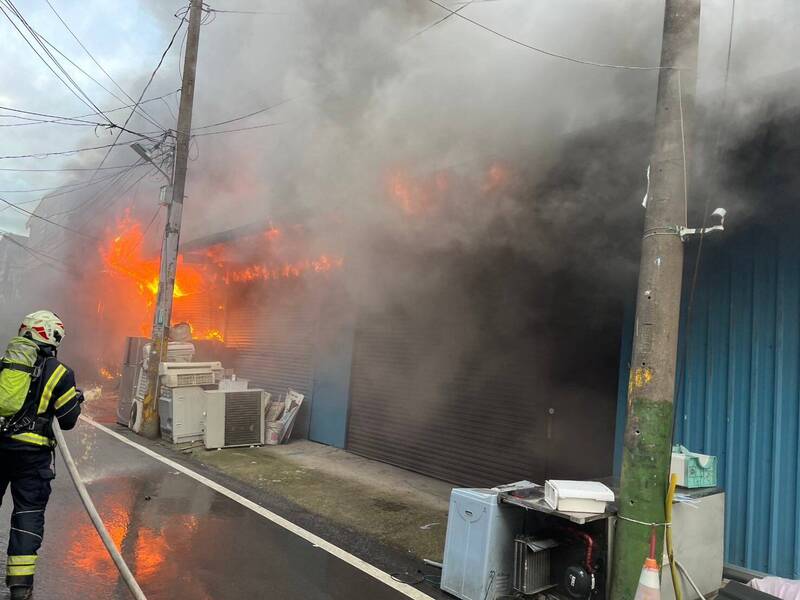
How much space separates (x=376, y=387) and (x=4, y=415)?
16.8 ft

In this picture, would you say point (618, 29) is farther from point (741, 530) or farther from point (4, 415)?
point (4, 415)

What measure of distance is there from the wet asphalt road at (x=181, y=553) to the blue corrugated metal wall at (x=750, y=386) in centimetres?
257

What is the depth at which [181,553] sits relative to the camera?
12.1 feet

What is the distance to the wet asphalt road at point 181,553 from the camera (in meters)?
3.15

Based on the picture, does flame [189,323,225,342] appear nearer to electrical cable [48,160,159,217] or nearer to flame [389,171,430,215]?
flame [389,171,430,215]

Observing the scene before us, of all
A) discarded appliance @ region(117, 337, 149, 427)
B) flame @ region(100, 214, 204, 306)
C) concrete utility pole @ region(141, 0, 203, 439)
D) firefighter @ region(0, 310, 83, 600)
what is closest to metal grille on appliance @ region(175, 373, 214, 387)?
concrete utility pole @ region(141, 0, 203, 439)

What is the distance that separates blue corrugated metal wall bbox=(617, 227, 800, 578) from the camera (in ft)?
11.4

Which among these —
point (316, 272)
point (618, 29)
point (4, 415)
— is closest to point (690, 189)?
point (618, 29)

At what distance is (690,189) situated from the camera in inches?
146

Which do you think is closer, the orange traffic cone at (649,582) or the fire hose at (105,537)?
the orange traffic cone at (649,582)

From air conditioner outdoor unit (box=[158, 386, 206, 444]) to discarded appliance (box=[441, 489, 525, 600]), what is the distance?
574cm

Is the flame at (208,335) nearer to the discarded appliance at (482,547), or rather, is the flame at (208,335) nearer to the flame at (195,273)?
the flame at (195,273)

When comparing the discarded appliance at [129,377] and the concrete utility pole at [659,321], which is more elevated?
the concrete utility pole at [659,321]

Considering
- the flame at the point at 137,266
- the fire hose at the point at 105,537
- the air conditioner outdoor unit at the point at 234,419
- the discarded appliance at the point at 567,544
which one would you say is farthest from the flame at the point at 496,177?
the flame at the point at 137,266
